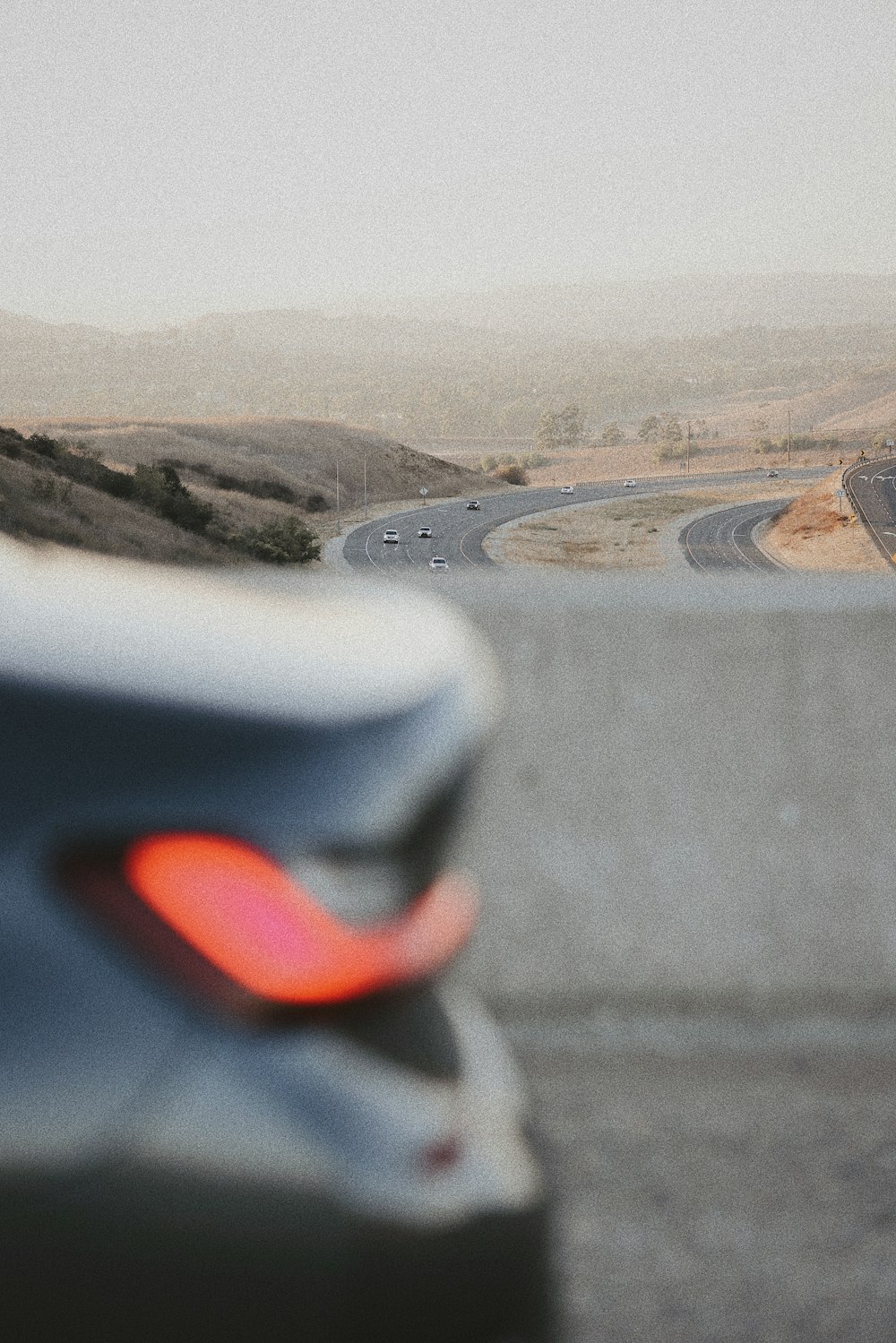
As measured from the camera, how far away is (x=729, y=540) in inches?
2933

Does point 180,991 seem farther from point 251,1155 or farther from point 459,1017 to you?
point 459,1017

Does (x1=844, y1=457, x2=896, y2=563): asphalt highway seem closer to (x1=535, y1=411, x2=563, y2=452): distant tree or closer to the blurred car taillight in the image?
the blurred car taillight

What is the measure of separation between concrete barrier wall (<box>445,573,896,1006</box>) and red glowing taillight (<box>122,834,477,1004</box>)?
2.77 metres

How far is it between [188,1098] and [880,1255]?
7.47ft

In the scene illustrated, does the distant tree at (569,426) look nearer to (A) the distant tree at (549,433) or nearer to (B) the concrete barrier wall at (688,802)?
(A) the distant tree at (549,433)

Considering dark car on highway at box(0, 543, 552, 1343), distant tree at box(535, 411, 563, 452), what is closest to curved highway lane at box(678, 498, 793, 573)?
dark car on highway at box(0, 543, 552, 1343)

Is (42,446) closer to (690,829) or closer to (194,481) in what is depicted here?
(194,481)

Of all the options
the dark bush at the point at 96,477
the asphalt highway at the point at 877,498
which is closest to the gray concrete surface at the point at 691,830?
the asphalt highway at the point at 877,498

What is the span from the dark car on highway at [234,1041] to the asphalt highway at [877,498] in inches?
1964

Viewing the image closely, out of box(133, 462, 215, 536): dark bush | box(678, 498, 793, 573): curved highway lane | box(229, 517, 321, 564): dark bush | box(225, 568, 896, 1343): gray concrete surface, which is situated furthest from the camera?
box(678, 498, 793, 573): curved highway lane

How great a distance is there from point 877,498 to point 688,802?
254 ft

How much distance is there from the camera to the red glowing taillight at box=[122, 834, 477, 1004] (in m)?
1.56

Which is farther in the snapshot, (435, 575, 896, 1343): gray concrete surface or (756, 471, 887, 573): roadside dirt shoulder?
(756, 471, 887, 573): roadside dirt shoulder

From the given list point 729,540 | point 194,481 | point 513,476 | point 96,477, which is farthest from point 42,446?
point 513,476
